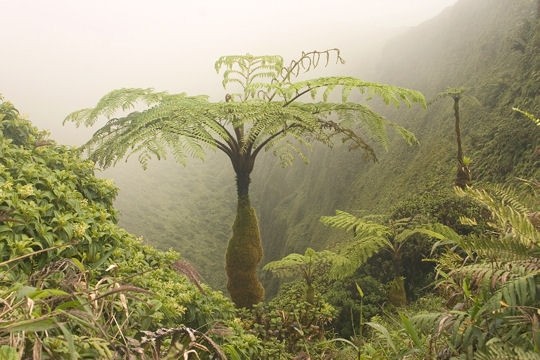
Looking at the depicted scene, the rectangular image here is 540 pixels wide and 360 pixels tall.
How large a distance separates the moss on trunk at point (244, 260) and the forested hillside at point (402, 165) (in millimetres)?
4834

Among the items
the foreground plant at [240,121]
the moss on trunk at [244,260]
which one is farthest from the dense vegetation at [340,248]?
the foreground plant at [240,121]

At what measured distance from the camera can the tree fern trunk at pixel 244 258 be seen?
18.1 ft

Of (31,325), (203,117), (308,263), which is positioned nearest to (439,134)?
(308,263)

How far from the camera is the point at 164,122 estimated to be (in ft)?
15.9

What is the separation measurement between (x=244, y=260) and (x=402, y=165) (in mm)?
9145

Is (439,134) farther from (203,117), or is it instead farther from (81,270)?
(81,270)

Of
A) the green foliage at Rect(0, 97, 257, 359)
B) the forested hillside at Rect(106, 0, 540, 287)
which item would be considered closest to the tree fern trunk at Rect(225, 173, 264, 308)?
the green foliage at Rect(0, 97, 257, 359)

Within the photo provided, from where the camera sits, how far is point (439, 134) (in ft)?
42.2

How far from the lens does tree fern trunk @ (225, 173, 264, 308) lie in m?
5.52

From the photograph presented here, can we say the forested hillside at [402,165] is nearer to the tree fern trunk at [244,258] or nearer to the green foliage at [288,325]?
the green foliage at [288,325]

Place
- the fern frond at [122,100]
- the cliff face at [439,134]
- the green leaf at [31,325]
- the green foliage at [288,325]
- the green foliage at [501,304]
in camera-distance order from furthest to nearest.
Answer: the cliff face at [439,134] < the fern frond at [122,100] < the green foliage at [288,325] < the green foliage at [501,304] < the green leaf at [31,325]

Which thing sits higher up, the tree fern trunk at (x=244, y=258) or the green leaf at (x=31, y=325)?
the green leaf at (x=31, y=325)

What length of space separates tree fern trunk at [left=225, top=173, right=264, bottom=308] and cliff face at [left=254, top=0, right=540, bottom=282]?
15.9 ft

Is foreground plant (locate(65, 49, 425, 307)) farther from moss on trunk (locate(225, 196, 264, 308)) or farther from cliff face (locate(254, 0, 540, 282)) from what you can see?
cliff face (locate(254, 0, 540, 282))
